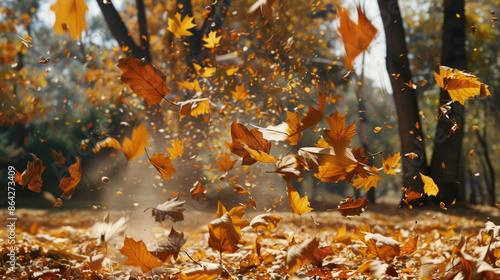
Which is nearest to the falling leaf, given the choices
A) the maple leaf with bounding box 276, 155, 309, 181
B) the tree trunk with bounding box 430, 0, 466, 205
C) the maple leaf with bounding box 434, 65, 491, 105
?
the maple leaf with bounding box 276, 155, 309, 181

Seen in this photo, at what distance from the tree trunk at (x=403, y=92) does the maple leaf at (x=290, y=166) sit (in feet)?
11.8

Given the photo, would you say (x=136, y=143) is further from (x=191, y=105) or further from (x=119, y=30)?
(x=119, y=30)

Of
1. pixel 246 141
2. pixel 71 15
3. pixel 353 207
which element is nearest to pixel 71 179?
pixel 71 15

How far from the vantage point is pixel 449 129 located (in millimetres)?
5688

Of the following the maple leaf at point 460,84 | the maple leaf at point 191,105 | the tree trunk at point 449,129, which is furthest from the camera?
the tree trunk at point 449,129

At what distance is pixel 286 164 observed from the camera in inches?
61.7

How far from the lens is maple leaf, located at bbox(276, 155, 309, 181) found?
154 centimetres

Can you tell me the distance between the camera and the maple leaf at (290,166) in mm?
→ 1543

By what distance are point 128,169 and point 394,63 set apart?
4.20 metres

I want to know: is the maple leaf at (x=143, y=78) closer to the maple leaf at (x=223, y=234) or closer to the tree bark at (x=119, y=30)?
the maple leaf at (x=223, y=234)

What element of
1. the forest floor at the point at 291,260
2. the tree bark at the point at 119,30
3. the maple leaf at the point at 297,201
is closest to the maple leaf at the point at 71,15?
the forest floor at the point at 291,260

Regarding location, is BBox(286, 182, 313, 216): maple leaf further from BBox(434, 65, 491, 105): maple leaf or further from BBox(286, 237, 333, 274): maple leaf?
BBox(434, 65, 491, 105): maple leaf

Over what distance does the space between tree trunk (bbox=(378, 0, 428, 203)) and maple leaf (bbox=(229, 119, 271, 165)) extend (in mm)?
3616

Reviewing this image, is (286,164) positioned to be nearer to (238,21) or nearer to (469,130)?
(238,21)
